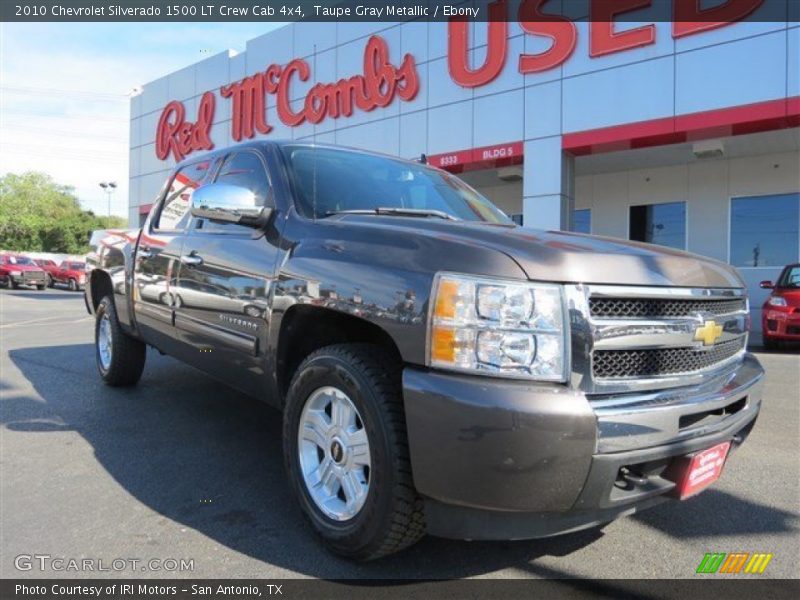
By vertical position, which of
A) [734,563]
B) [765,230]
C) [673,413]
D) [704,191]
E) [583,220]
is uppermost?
[704,191]

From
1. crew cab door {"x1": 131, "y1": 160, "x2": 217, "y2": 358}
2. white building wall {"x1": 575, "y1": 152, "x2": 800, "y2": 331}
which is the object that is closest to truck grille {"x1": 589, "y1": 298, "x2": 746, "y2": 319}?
crew cab door {"x1": 131, "y1": 160, "x2": 217, "y2": 358}

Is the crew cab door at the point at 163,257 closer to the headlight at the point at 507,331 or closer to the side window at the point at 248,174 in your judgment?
the side window at the point at 248,174

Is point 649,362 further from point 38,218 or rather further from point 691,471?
point 38,218

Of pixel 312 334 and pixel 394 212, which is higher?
pixel 394 212

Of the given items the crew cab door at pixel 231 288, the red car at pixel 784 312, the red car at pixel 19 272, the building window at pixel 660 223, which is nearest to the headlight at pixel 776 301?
the red car at pixel 784 312

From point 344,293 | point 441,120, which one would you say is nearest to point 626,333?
point 344,293

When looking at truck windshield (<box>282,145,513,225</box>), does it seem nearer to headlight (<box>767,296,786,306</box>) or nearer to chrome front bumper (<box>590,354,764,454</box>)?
chrome front bumper (<box>590,354,764,454</box>)

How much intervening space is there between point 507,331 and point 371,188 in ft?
5.44

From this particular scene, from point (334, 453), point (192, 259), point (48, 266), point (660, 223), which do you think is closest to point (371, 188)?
point (192, 259)

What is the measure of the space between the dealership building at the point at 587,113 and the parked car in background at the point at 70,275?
49.7 feet

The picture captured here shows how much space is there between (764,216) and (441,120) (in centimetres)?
837

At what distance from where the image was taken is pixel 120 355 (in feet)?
17.8

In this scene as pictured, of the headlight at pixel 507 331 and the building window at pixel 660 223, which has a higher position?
the building window at pixel 660 223

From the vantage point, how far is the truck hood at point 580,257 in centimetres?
214
